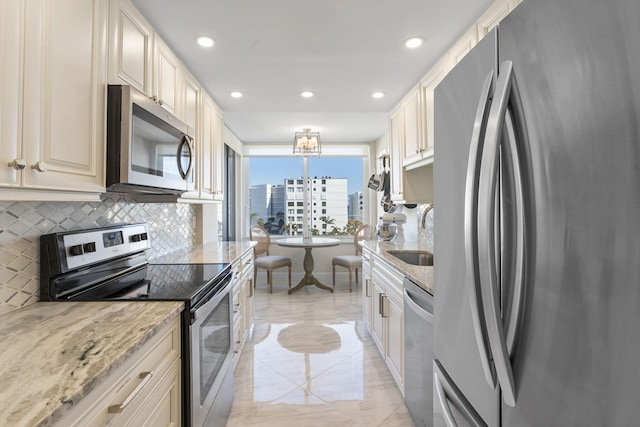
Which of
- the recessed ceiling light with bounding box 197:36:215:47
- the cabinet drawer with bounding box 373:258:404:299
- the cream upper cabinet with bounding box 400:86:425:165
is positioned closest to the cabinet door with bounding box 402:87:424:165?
the cream upper cabinet with bounding box 400:86:425:165

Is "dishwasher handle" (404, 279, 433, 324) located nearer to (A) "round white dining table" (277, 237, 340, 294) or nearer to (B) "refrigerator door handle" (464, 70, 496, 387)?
(B) "refrigerator door handle" (464, 70, 496, 387)

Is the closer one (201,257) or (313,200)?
(201,257)

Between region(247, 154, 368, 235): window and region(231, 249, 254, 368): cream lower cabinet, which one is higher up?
region(247, 154, 368, 235): window

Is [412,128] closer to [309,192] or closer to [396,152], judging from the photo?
[396,152]

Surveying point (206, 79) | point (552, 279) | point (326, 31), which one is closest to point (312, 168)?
point (206, 79)

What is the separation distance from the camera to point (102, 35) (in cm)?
133

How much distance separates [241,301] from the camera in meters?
2.60

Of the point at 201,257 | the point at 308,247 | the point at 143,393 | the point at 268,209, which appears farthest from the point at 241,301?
the point at 268,209

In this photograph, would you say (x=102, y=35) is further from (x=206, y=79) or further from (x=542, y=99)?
(x=542, y=99)

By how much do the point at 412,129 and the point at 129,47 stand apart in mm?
2045

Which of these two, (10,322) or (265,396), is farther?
(265,396)

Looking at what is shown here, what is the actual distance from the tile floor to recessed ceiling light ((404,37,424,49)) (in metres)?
2.24

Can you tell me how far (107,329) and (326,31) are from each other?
183 cm

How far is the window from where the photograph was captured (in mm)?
5910
